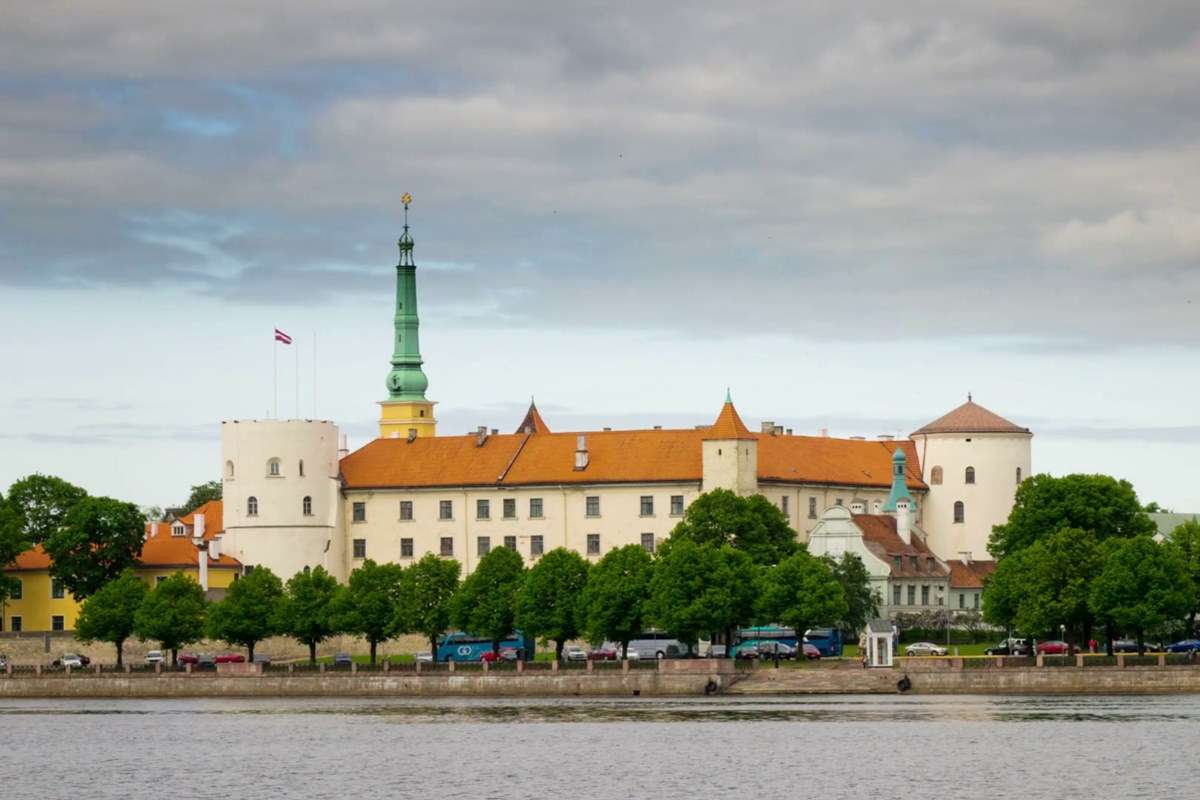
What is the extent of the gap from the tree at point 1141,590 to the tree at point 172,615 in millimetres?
39172

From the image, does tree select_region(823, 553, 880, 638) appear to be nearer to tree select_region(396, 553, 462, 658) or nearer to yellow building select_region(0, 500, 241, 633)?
tree select_region(396, 553, 462, 658)

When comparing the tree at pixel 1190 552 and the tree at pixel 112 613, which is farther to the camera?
the tree at pixel 112 613

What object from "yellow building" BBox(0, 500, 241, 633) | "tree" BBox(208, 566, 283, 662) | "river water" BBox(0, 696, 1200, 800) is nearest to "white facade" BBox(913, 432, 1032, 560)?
"yellow building" BBox(0, 500, 241, 633)

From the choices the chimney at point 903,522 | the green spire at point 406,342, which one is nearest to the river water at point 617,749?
the chimney at point 903,522

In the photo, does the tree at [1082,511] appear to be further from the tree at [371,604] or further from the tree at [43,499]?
the tree at [43,499]

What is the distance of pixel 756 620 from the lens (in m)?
117

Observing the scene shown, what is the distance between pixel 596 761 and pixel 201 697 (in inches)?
1487

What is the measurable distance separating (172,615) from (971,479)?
48.7 meters

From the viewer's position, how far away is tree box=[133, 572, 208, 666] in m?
122

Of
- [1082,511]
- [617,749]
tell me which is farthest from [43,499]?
[617,749]

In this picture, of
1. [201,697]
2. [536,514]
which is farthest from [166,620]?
[536,514]

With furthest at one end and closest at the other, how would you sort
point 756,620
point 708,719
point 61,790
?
point 756,620 → point 708,719 → point 61,790

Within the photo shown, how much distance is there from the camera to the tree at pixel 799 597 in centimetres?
11612

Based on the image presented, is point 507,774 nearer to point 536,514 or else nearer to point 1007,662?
point 1007,662
